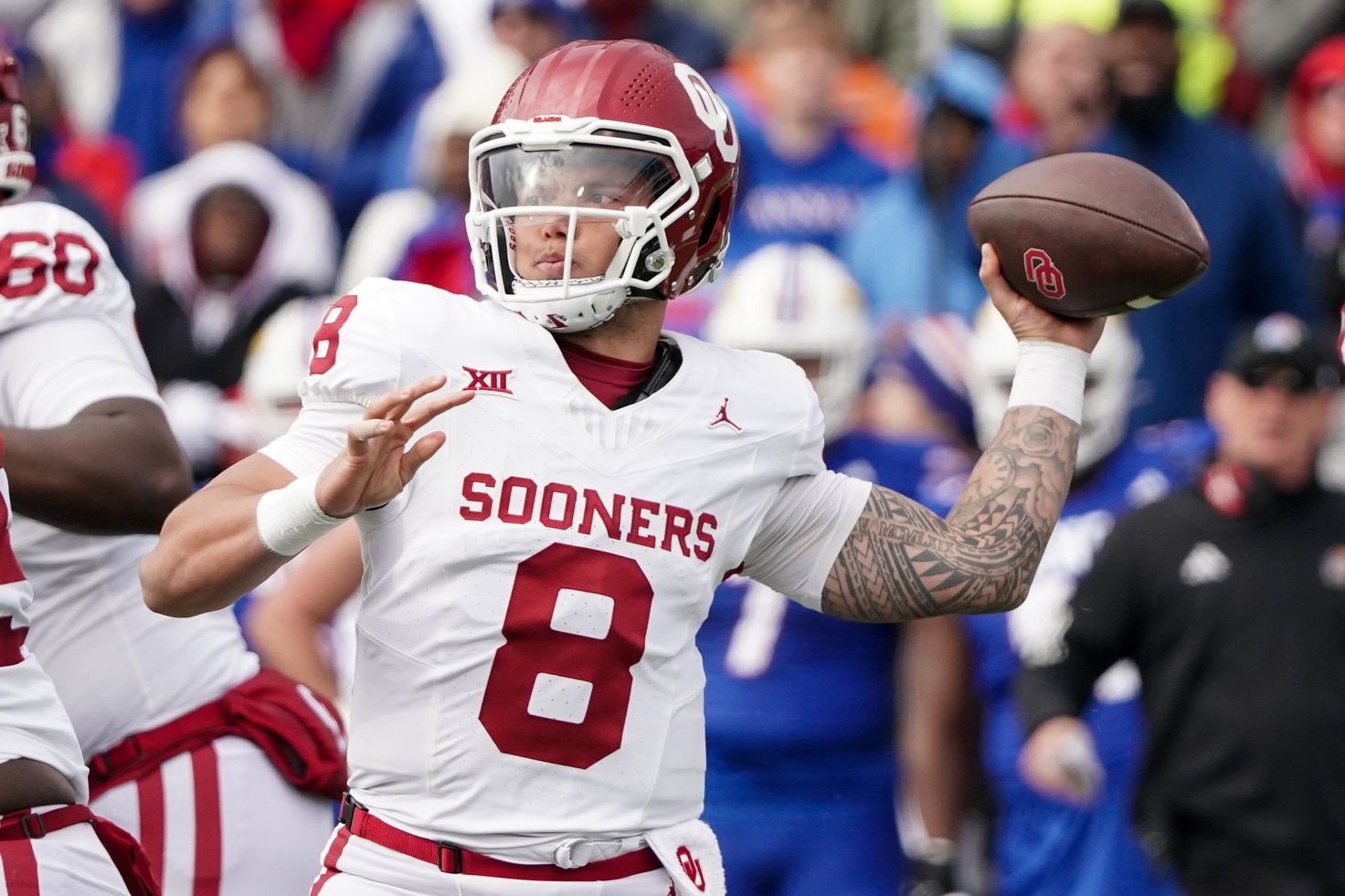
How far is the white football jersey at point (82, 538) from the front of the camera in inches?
151

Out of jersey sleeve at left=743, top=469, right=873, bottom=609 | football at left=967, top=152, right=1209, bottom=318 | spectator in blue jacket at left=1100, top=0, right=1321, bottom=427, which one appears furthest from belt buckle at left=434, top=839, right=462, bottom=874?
spectator in blue jacket at left=1100, top=0, right=1321, bottom=427

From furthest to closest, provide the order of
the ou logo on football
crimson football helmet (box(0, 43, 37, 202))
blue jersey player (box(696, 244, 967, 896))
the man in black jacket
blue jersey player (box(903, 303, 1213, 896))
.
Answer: blue jersey player (box(903, 303, 1213, 896)) → blue jersey player (box(696, 244, 967, 896)) → the man in black jacket → crimson football helmet (box(0, 43, 37, 202)) → the ou logo on football

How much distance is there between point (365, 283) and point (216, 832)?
1260 mm

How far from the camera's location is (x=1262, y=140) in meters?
8.63

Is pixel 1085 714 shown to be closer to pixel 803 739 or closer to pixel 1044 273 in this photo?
pixel 803 739

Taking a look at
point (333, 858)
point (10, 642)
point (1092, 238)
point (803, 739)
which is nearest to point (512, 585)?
point (333, 858)

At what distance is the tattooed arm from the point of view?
3.59 meters

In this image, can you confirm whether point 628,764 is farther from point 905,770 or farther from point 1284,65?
point 1284,65

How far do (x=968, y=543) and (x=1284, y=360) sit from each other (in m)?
2.99

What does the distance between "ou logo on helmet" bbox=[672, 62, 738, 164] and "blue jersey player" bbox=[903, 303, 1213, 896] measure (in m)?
2.76

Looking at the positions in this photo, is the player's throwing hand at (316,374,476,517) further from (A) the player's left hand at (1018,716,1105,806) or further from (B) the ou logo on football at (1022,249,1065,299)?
Answer: (A) the player's left hand at (1018,716,1105,806)

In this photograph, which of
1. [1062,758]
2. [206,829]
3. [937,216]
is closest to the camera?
[206,829]

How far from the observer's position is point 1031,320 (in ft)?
12.3

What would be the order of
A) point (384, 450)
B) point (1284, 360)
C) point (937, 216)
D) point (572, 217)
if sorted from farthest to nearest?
point (937, 216), point (1284, 360), point (572, 217), point (384, 450)
